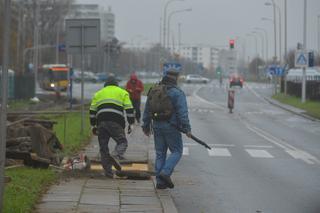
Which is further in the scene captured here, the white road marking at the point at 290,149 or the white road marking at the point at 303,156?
the white road marking at the point at 290,149

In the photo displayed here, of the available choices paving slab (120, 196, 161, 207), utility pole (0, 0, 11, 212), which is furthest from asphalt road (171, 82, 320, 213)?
utility pole (0, 0, 11, 212)

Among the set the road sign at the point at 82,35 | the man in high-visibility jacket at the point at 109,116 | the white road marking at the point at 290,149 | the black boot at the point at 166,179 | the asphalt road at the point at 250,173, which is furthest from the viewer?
the road sign at the point at 82,35

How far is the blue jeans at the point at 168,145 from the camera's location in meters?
11.3

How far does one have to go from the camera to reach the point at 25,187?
10383 millimetres

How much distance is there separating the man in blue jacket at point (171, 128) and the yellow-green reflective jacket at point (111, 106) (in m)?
1.16

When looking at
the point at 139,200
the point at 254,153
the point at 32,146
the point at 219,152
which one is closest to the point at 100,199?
the point at 139,200

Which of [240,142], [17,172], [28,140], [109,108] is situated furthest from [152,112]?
[240,142]

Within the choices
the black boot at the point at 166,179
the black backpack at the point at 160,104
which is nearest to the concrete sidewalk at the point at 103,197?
the black boot at the point at 166,179

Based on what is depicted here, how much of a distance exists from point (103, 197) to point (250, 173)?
4564 mm

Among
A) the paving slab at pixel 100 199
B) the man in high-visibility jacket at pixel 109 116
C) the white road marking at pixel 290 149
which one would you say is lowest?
the white road marking at pixel 290 149

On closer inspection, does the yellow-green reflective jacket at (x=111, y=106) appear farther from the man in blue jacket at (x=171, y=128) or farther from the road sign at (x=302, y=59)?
the road sign at (x=302, y=59)

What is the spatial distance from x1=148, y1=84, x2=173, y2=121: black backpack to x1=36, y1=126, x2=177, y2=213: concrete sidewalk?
3.52 feet

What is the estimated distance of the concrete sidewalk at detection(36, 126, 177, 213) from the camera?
9406 mm

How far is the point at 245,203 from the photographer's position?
10578 mm
